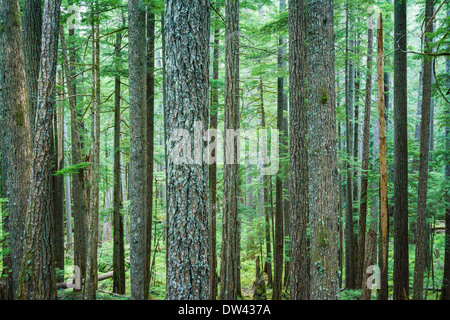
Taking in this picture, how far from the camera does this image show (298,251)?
6.83 m

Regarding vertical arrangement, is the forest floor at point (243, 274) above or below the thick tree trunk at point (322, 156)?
below

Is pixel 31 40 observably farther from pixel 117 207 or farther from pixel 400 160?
pixel 400 160

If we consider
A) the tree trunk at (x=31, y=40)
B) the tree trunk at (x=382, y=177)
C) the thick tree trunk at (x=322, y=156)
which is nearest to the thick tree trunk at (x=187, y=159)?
the thick tree trunk at (x=322, y=156)

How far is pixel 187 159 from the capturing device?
3631 millimetres

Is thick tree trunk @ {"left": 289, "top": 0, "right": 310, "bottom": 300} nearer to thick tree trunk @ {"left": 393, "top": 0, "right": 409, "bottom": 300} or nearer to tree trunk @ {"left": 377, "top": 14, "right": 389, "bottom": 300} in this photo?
tree trunk @ {"left": 377, "top": 14, "right": 389, "bottom": 300}

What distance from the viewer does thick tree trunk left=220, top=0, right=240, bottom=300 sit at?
7586 millimetres

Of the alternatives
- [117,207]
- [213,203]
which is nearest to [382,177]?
[213,203]

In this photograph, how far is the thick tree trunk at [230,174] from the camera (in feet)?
24.9

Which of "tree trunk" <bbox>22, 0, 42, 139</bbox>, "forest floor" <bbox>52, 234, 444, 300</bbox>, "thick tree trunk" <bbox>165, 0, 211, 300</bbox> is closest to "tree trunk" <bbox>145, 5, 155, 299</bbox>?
"forest floor" <bbox>52, 234, 444, 300</bbox>

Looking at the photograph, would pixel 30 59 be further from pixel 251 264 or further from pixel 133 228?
pixel 251 264

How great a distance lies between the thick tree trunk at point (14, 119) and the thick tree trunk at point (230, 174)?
485 cm

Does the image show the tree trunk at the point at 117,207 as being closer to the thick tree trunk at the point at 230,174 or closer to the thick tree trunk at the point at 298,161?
the thick tree trunk at the point at 230,174

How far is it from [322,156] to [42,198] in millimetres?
5415
